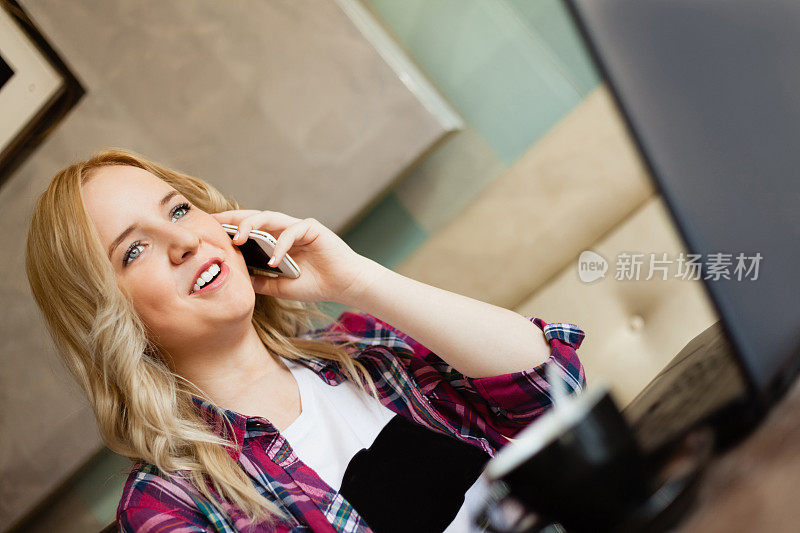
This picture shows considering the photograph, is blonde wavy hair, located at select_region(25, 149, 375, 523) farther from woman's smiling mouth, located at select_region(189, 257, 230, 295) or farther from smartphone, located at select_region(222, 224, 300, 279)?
smartphone, located at select_region(222, 224, 300, 279)

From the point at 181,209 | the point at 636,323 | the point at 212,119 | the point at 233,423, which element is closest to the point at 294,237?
the point at 181,209

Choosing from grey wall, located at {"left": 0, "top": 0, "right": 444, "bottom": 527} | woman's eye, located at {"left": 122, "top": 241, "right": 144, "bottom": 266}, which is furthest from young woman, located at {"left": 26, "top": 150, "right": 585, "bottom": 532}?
grey wall, located at {"left": 0, "top": 0, "right": 444, "bottom": 527}

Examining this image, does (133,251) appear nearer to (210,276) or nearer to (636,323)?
(210,276)

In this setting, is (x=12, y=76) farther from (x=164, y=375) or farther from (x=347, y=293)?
(x=347, y=293)

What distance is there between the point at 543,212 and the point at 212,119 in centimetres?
86

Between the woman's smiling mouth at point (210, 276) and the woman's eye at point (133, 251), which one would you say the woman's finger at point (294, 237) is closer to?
the woman's smiling mouth at point (210, 276)

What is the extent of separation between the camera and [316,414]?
112cm

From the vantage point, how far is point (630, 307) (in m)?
1.49

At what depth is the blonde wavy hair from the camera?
0.99 m

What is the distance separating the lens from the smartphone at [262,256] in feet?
3.69

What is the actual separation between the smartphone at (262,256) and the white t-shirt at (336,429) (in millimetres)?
190

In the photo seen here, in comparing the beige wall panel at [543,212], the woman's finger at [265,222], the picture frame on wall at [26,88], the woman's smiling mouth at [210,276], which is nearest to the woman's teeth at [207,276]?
the woman's smiling mouth at [210,276]

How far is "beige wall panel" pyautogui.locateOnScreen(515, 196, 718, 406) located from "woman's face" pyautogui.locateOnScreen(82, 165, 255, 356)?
82 centimetres

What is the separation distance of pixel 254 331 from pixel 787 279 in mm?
925
